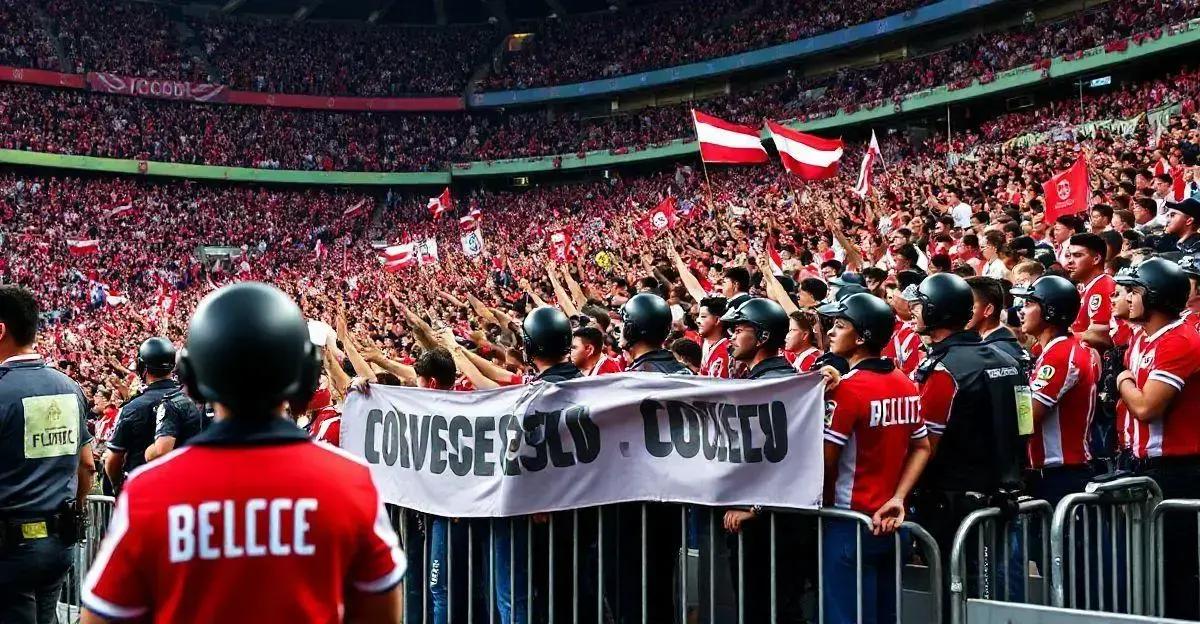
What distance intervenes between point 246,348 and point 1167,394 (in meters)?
4.33

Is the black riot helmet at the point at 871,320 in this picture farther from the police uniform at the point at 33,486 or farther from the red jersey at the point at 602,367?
the police uniform at the point at 33,486

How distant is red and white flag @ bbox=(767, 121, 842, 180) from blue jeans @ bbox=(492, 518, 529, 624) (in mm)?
12297

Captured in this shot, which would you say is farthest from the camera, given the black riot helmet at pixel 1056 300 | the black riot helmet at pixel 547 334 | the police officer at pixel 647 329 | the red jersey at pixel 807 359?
the red jersey at pixel 807 359

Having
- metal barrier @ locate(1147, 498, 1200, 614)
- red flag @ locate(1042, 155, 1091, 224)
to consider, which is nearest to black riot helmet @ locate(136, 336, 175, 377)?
metal barrier @ locate(1147, 498, 1200, 614)

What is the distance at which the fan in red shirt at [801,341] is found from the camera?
6547mm

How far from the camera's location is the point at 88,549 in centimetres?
740

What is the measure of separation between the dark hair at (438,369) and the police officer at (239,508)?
4421mm

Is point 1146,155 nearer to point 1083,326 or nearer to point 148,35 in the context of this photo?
point 1083,326

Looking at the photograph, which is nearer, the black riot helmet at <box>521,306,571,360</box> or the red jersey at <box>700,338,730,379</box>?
the black riot helmet at <box>521,306,571,360</box>

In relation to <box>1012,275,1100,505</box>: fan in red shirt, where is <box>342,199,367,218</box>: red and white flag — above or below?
above

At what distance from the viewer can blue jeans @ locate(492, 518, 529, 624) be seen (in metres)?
5.73

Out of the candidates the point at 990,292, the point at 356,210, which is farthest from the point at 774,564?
the point at 356,210

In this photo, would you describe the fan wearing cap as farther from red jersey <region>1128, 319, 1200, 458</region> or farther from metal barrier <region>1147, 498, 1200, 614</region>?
red jersey <region>1128, 319, 1200, 458</region>

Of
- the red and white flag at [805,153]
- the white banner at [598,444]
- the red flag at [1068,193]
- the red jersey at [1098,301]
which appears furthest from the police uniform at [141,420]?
the red and white flag at [805,153]
